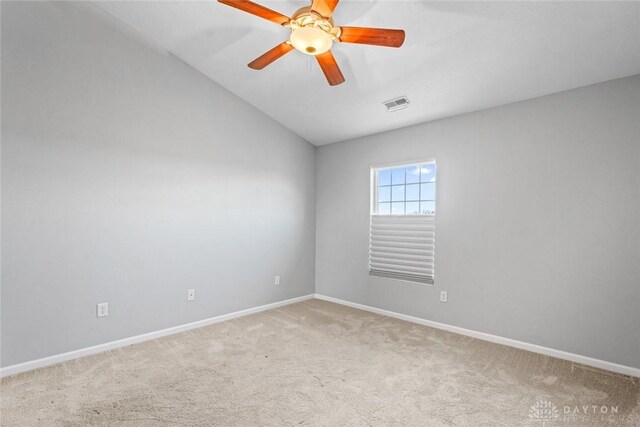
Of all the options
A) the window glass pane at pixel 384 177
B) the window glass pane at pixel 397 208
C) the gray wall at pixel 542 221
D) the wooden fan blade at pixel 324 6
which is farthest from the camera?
the window glass pane at pixel 384 177

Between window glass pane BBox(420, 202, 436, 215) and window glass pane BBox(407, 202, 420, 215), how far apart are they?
0.19 feet

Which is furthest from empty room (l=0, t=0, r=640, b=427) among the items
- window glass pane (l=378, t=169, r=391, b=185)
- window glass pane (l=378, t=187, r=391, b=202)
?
window glass pane (l=378, t=187, r=391, b=202)

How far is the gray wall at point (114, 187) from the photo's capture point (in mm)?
2484

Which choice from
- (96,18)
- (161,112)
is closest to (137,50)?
(96,18)

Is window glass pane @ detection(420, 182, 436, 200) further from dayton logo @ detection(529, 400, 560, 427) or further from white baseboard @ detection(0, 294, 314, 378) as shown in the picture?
white baseboard @ detection(0, 294, 314, 378)

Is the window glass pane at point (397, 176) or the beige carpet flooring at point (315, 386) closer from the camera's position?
the beige carpet flooring at point (315, 386)

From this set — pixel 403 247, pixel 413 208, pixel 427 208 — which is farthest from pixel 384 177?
pixel 403 247

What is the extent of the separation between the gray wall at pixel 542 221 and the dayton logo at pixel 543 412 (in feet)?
3.10

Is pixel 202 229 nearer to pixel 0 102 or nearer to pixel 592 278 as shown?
pixel 0 102

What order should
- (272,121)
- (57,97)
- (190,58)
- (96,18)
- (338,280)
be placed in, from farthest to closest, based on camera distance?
(338,280), (272,121), (190,58), (96,18), (57,97)

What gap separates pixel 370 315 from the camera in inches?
158

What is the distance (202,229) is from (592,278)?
150 inches

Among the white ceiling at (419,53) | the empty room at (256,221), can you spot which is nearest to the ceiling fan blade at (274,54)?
the empty room at (256,221)

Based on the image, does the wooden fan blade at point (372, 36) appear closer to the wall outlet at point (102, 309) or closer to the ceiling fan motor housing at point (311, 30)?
the ceiling fan motor housing at point (311, 30)
